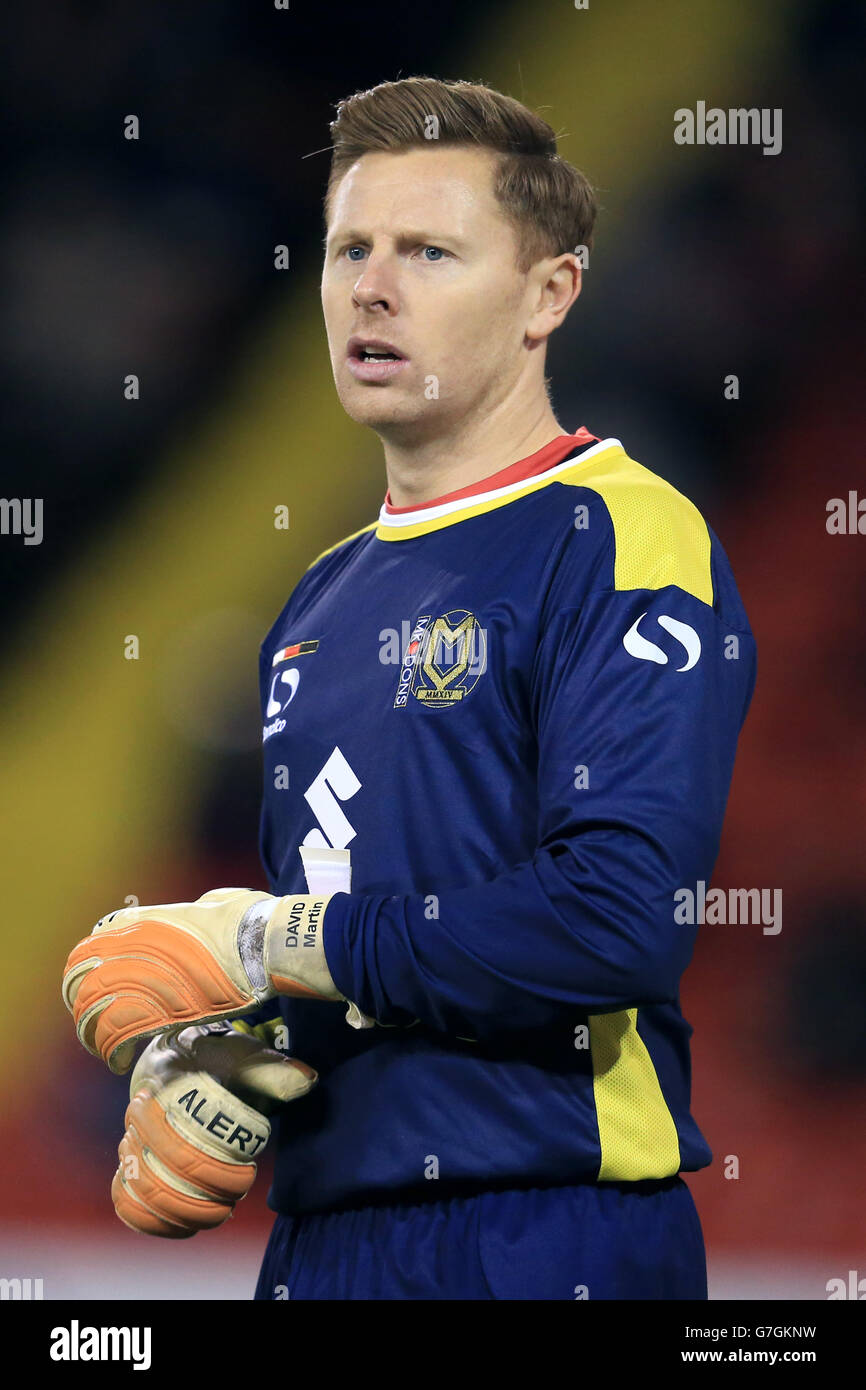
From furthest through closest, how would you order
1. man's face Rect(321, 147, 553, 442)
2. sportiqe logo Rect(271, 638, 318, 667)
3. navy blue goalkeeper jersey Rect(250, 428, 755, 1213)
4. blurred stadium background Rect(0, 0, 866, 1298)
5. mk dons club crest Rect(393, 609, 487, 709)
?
blurred stadium background Rect(0, 0, 866, 1298)
sportiqe logo Rect(271, 638, 318, 667)
man's face Rect(321, 147, 553, 442)
mk dons club crest Rect(393, 609, 487, 709)
navy blue goalkeeper jersey Rect(250, 428, 755, 1213)

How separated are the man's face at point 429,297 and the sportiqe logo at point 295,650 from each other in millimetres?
243

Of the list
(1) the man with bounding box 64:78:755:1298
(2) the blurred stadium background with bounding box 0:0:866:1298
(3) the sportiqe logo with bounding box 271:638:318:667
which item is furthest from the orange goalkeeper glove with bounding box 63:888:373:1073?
(2) the blurred stadium background with bounding box 0:0:866:1298

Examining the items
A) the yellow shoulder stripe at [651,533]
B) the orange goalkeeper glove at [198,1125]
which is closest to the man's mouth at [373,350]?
the yellow shoulder stripe at [651,533]

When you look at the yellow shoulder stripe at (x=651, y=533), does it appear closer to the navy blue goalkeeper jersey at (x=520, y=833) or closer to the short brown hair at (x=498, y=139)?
the navy blue goalkeeper jersey at (x=520, y=833)

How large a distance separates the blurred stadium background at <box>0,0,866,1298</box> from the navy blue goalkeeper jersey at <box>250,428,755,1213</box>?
151 cm

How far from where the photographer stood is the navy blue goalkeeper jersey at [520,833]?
124 centimetres

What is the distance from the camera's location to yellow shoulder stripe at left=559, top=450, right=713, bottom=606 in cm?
134

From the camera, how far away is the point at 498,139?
5.22ft

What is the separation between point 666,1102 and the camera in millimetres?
1374

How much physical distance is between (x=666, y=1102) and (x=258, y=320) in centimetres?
221

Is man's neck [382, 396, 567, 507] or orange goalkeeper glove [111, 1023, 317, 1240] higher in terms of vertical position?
man's neck [382, 396, 567, 507]

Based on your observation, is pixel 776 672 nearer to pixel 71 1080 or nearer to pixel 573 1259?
pixel 71 1080

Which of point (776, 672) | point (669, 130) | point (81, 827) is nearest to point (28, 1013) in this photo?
point (81, 827)

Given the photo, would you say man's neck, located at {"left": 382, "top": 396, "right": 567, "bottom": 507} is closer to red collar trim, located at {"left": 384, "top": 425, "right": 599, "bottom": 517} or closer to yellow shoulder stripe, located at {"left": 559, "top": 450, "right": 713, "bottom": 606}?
red collar trim, located at {"left": 384, "top": 425, "right": 599, "bottom": 517}
